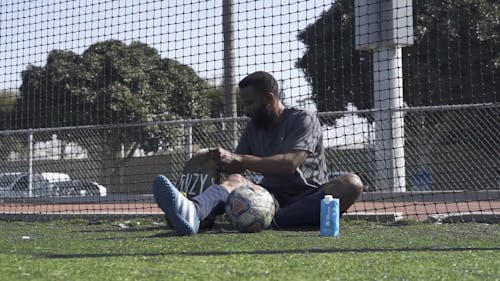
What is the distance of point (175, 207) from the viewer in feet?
16.9

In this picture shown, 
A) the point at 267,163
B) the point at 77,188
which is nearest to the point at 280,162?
the point at 267,163

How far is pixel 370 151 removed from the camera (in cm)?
903

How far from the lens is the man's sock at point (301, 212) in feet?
19.4

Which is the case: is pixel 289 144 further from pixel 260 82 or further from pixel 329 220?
pixel 329 220

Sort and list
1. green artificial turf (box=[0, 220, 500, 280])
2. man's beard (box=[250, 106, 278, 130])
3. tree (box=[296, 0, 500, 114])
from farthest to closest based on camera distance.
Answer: tree (box=[296, 0, 500, 114]) → man's beard (box=[250, 106, 278, 130]) → green artificial turf (box=[0, 220, 500, 280])

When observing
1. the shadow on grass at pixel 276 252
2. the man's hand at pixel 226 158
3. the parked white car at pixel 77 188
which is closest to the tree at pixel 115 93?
the parked white car at pixel 77 188

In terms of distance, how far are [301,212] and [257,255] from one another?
75.3 inches

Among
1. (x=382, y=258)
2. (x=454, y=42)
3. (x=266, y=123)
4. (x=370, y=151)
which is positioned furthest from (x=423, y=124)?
(x=454, y=42)

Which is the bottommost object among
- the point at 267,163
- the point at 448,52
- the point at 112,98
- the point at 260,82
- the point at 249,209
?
the point at 249,209

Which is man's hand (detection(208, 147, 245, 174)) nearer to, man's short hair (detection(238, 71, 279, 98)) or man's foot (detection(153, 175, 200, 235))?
man's foot (detection(153, 175, 200, 235))

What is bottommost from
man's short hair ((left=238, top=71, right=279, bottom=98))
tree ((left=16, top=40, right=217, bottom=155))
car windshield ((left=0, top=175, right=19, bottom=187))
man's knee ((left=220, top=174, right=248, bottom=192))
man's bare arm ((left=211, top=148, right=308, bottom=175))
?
car windshield ((left=0, top=175, right=19, bottom=187))

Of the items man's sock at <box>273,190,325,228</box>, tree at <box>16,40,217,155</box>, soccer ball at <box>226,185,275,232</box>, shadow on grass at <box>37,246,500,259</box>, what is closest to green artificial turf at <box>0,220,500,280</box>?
shadow on grass at <box>37,246,500,259</box>

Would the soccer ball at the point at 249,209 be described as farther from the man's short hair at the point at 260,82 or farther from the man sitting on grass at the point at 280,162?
the man's short hair at the point at 260,82

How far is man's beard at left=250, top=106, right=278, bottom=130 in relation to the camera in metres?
6.04
